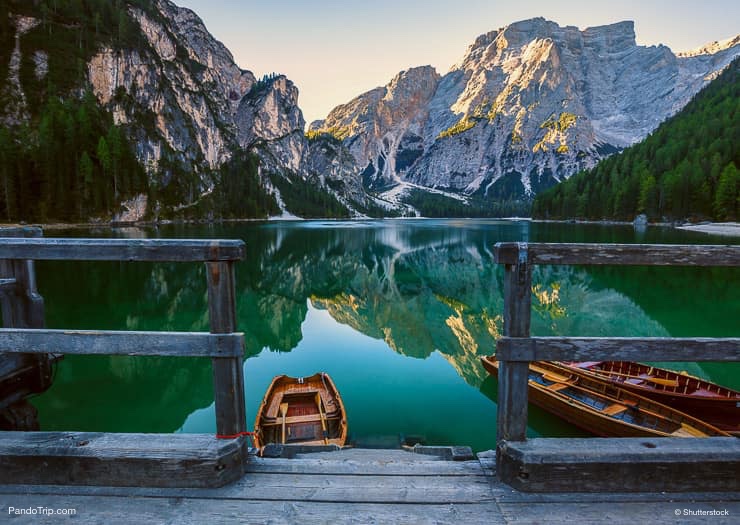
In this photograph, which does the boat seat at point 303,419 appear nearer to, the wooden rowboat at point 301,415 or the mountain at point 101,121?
the wooden rowboat at point 301,415

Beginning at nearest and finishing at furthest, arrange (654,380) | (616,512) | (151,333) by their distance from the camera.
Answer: (616,512)
(151,333)
(654,380)

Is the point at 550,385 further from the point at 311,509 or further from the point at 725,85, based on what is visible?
the point at 725,85

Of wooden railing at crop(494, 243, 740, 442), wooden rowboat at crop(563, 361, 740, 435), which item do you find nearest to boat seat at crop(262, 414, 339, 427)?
wooden rowboat at crop(563, 361, 740, 435)

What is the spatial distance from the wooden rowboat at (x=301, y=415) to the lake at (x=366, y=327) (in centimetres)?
142

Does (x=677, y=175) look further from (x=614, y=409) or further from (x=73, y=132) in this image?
(x=73, y=132)

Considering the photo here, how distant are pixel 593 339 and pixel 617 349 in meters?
0.30

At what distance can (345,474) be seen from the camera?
4.35 metres

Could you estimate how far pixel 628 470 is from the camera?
12.8ft

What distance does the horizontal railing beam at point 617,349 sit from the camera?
389cm

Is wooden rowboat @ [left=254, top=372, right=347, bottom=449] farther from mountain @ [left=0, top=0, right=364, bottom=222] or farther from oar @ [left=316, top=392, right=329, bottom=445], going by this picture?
mountain @ [left=0, top=0, right=364, bottom=222]

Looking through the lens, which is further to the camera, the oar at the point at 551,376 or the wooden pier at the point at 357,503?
the oar at the point at 551,376

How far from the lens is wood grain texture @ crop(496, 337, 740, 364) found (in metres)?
3.89

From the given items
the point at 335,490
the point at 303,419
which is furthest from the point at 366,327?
the point at 335,490

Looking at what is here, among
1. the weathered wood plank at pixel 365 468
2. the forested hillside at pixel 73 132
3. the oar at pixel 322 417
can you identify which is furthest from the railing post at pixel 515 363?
the forested hillside at pixel 73 132
